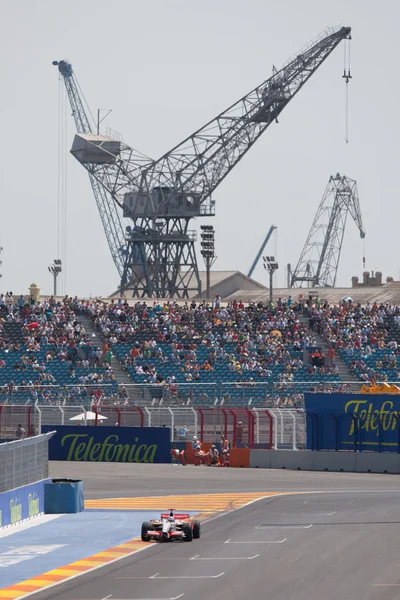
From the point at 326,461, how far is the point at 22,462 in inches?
750

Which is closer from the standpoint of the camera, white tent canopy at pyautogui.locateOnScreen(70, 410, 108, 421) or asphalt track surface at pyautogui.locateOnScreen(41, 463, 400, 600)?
asphalt track surface at pyautogui.locateOnScreen(41, 463, 400, 600)

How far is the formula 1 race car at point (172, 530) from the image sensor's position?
25.9 m

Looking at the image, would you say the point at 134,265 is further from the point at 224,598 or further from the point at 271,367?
the point at 224,598

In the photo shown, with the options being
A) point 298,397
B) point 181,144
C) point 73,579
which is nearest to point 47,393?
point 298,397

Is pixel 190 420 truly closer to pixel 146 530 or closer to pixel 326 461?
pixel 326 461

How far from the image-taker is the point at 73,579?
2155cm

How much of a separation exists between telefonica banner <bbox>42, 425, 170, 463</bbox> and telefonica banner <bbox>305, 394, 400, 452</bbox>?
5867 mm

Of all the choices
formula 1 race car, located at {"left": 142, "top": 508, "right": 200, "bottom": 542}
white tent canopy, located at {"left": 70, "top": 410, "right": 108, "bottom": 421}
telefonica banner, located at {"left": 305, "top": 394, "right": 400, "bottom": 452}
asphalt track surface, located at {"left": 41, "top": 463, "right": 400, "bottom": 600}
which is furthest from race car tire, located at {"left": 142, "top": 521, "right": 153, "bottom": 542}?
white tent canopy, located at {"left": 70, "top": 410, "right": 108, "bottom": 421}

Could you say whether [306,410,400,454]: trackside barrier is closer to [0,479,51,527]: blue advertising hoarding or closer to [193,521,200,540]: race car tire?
[0,479,51,527]: blue advertising hoarding

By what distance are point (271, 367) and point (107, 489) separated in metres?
24.2

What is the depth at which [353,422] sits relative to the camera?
46.2 meters

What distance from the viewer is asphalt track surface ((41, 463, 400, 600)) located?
64.3 feet

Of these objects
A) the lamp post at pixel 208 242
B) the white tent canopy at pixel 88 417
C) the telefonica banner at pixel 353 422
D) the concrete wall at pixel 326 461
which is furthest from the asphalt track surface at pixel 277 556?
the lamp post at pixel 208 242

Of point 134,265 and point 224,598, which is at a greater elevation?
point 134,265
